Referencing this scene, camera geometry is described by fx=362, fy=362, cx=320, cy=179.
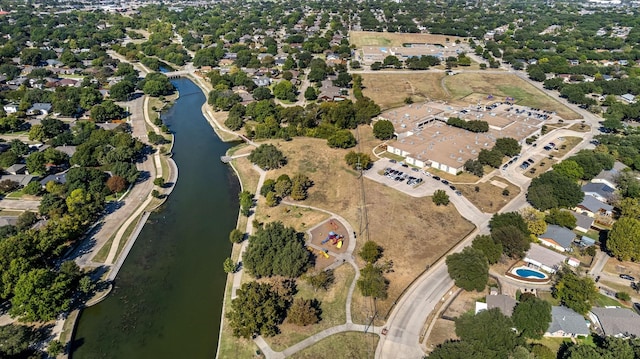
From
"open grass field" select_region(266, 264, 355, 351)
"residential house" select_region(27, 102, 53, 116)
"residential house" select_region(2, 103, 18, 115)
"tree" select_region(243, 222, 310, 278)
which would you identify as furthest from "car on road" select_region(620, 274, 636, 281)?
"residential house" select_region(2, 103, 18, 115)

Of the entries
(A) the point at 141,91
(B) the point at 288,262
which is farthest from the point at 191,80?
(B) the point at 288,262

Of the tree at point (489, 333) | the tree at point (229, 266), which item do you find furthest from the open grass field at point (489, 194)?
the tree at point (229, 266)

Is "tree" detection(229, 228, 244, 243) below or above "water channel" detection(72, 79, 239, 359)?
above

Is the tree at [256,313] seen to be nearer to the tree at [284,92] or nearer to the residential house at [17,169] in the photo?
the residential house at [17,169]

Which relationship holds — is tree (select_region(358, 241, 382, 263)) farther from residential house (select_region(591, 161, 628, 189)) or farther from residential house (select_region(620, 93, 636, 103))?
residential house (select_region(620, 93, 636, 103))

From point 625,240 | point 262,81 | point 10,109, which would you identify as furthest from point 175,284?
point 10,109
